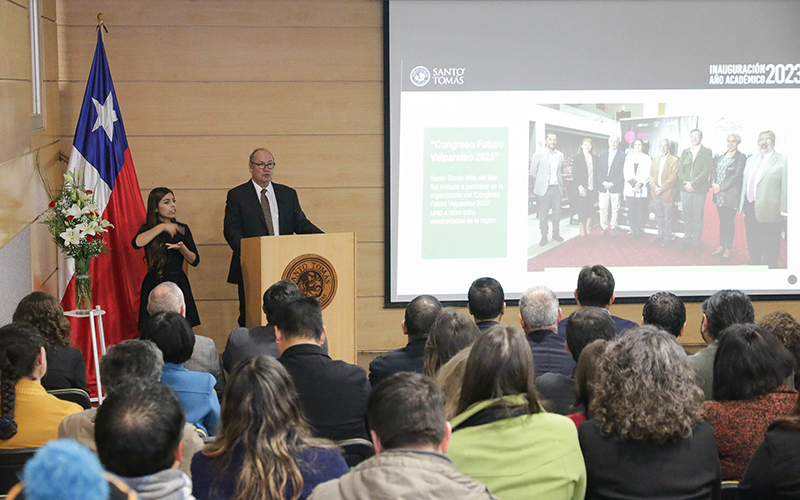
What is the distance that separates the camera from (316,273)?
497 cm

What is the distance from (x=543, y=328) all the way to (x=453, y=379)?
144cm

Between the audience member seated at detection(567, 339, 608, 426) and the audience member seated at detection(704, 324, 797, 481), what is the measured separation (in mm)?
418

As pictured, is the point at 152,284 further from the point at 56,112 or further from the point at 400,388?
the point at 400,388

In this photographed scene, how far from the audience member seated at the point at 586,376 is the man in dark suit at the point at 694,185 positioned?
431 centimetres

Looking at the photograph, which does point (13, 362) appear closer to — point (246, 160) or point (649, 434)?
point (649, 434)

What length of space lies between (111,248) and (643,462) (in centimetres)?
444

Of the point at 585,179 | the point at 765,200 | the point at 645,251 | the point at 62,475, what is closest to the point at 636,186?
the point at 585,179

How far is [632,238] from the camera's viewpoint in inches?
254

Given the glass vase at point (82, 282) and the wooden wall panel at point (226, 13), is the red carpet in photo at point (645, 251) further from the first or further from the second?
the glass vase at point (82, 282)

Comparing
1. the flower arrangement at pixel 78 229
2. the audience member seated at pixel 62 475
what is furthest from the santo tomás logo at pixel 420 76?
the audience member seated at pixel 62 475

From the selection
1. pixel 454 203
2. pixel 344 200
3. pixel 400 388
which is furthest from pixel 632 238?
pixel 400 388

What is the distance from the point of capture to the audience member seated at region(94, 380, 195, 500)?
5.32 ft

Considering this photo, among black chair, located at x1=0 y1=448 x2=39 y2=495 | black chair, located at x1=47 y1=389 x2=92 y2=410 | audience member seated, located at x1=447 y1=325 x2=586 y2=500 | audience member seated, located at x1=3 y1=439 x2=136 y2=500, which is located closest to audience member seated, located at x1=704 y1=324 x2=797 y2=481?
audience member seated, located at x1=447 y1=325 x2=586 y2=500

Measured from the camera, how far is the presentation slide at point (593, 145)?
6.20m
